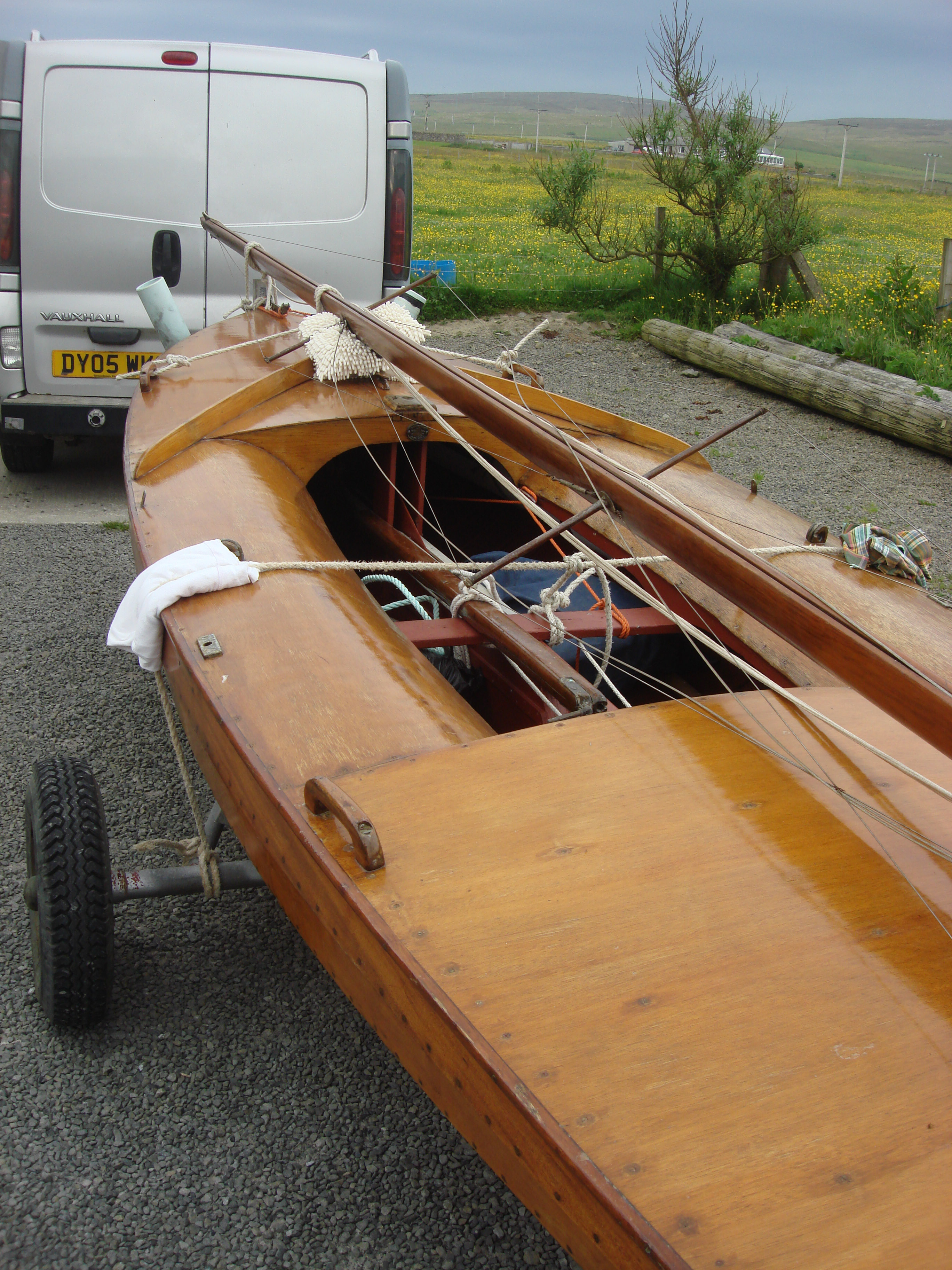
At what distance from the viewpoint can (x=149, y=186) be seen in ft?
15.2

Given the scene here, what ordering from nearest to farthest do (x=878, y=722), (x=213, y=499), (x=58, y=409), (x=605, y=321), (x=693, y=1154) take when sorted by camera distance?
(x=693, y=1154) < (x=878, y=722) < (x=213, y=499) < (x=58, y=409) < (x=605, y=321)

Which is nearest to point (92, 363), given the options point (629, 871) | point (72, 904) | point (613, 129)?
point (72, 904)

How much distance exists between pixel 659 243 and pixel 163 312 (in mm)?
7434

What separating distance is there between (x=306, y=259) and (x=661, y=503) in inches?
149

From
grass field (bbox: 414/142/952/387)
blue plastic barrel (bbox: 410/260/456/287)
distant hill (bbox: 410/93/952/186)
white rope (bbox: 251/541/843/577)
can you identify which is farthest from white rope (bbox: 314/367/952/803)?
distant hill (bbox: 410/93/952/186)

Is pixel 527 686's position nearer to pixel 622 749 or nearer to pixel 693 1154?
pixel 622 749

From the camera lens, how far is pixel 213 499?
248 cm

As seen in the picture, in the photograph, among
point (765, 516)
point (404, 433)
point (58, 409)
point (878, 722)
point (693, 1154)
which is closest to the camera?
point (693, 1154)

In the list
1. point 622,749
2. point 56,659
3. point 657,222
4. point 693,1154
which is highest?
point 657,222

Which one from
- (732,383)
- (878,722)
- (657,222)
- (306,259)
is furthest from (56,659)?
(657,222)

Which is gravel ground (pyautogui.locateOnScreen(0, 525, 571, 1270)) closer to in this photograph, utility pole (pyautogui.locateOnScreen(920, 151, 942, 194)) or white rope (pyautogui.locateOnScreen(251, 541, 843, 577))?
white rope (pyautogui.locateOnScreen(251, 541, 843, 577))

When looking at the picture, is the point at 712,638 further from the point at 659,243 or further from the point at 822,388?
the point at 659,243

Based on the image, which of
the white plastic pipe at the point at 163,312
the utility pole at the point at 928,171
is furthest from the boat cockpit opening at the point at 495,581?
the utility pole at the point at 928,171

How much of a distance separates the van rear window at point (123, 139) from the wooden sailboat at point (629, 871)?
293 cm
